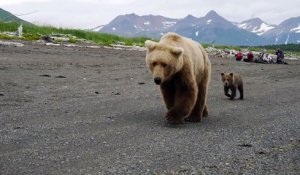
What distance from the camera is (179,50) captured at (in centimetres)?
777

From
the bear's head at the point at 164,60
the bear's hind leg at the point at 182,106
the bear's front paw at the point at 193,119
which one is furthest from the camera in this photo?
the bear's front paw at the point at 193,119

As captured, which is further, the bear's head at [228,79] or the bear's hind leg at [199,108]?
the bear's head at [228,79]

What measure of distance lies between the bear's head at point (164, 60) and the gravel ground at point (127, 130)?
31.0 inches

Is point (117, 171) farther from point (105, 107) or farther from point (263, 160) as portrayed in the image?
point (105, 107)

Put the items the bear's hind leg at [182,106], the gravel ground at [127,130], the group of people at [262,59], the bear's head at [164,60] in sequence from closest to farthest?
the gravel ground at [127,130]
the bear's head at [164,60]
the bear's hind leg at [182,106]
the group of people at [262,59]

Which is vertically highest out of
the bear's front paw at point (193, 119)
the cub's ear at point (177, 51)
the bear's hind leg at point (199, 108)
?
the cub's ear at point (177, 51)

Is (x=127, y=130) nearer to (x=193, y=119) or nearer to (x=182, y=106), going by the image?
(x=182, y=106)

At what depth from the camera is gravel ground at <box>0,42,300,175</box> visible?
17.6ft

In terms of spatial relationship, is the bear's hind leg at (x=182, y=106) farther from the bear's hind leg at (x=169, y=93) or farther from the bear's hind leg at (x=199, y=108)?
the bear's hind leg at (x=199, y=108)

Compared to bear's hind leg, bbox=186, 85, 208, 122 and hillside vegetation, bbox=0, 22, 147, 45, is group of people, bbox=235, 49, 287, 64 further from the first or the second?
bear's hind leg, bbox=186, 85, 208, 122

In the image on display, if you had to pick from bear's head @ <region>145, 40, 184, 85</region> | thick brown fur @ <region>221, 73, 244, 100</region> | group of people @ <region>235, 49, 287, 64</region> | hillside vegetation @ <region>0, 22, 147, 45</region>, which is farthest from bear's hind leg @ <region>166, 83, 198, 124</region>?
group of people @ <region>235, 49, 287, 64</region>

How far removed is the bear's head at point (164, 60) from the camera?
7.68m

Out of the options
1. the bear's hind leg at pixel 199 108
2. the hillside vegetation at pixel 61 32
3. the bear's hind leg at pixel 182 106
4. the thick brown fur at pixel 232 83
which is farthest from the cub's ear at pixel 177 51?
the hillside vegetation at pixel 61 32

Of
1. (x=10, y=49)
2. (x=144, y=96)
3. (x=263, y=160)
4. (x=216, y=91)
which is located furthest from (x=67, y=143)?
(x=10, y=49)
